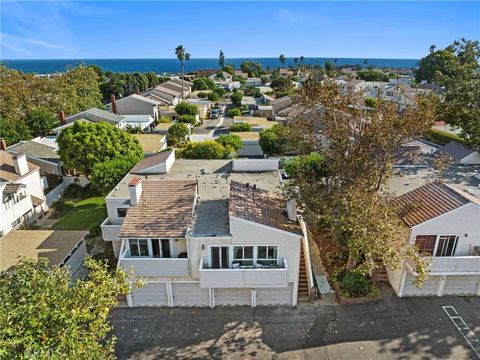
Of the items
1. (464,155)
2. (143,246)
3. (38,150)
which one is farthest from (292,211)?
(38,150)

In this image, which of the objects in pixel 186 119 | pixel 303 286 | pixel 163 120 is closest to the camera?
pixel 303 286

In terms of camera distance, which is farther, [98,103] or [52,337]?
[98,103]

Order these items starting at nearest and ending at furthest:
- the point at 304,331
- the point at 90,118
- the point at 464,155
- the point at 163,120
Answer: the point at 304,331, the point at 464,155, the point at 90,118, the point at 163,120

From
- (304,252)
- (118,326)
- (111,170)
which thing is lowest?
(118,326)

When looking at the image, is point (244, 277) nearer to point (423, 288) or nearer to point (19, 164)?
point (423, 288)

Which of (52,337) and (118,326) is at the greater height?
(52,337)

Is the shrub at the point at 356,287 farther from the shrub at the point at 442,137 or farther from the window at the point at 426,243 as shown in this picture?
the shrub at the point at 442,137

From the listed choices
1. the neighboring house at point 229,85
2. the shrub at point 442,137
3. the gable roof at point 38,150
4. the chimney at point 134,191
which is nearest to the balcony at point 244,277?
the chimney at point 134,191

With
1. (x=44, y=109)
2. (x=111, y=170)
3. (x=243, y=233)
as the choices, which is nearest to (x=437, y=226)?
(x=243, y=233)

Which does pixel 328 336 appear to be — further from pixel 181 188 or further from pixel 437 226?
pixel 181 188
